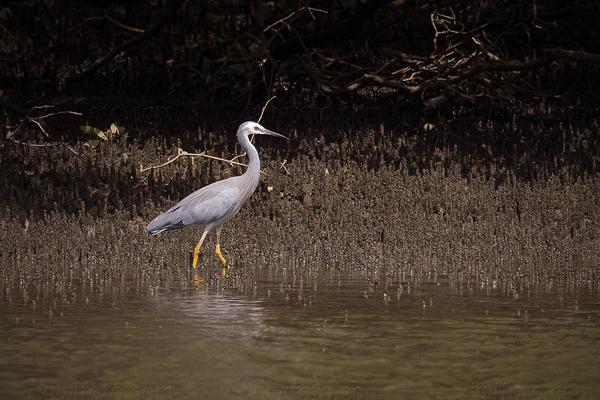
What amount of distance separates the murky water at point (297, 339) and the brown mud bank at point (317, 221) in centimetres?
43

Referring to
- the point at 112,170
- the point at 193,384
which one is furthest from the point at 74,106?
the point at 193,384

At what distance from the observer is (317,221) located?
8.51 metres

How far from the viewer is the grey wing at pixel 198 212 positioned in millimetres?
7645

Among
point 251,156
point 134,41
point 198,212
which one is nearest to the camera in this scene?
point 198,212

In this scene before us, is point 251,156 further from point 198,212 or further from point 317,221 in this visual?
point 198,212

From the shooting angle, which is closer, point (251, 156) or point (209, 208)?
point (209, 208)

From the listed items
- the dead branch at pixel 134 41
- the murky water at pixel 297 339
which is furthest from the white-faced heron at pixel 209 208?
the dead branch at pixel 134 41

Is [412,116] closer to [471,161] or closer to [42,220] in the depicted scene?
[471,161]

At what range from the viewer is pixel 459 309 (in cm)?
547

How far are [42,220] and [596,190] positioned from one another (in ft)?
17.8

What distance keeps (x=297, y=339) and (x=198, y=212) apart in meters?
3.15

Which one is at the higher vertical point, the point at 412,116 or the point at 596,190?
the point at 412,116

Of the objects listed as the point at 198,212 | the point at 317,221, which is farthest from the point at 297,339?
the point at 317,221

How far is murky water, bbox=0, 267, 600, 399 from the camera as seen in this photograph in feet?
12.3
